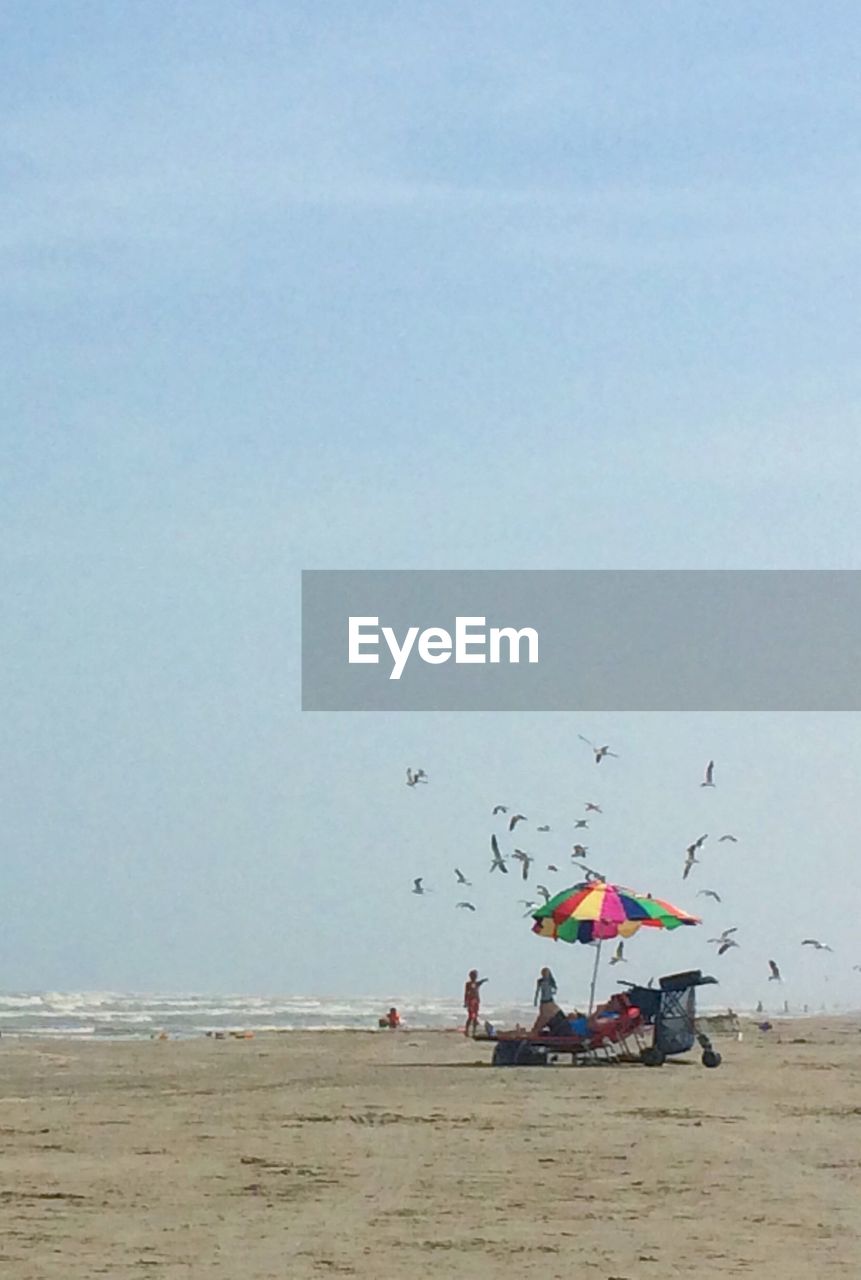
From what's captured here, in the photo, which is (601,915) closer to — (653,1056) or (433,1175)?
(653,1056)

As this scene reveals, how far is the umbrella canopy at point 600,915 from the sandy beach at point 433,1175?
2.27 meters

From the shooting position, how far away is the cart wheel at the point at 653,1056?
29.0m

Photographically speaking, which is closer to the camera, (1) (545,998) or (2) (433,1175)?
(2) (433,1175)

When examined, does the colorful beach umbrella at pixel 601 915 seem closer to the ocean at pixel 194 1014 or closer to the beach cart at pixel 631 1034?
the beach cart at pixel 631 1034

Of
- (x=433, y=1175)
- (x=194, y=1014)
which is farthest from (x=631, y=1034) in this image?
(x=194, y=1014)

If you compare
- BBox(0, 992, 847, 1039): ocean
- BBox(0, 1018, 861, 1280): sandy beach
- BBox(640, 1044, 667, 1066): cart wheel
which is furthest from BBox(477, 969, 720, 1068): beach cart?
BBox(0, 992, 847, 1039): ocean

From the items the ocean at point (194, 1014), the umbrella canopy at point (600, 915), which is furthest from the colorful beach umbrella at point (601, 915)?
the ocean at point (194, 1014)

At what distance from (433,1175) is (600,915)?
14379mm

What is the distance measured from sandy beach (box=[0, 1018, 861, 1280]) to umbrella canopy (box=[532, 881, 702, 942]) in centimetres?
227

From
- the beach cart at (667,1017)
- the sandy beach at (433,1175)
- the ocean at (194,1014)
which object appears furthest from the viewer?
the ocean at (194,1014)

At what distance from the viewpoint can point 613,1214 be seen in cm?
1305

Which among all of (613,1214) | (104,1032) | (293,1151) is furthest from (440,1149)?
(104,1032)

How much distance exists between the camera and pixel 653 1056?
95.5 ft

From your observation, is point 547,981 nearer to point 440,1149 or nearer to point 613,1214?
point 440,1149
